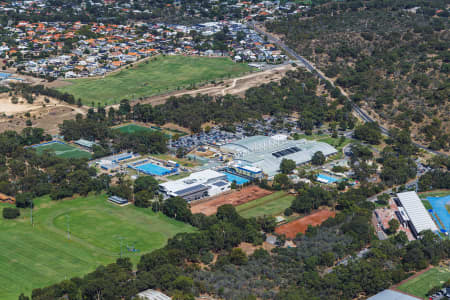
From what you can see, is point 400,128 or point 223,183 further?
point 400,128

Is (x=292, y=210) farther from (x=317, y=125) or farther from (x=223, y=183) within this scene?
(x=317, y=125)

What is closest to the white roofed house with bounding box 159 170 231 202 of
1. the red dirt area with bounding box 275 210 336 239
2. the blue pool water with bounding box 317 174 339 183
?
the red dirt area with bounding box 275 210 336 239

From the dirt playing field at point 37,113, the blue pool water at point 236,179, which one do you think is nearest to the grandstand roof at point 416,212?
the blue pool water at point 236,179

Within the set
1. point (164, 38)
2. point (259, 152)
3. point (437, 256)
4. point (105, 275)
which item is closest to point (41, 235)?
point (105, 275)

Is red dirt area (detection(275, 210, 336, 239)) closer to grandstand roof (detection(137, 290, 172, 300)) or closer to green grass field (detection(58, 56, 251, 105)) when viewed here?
grandstand roof (detection(137, 290, 172, 300))

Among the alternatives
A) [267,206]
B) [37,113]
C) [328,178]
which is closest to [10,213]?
[267,206]

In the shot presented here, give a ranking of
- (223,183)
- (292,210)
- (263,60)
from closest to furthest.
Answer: (292,210)
(223,183)
(263,60)

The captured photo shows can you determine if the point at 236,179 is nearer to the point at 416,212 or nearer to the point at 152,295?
the point at 416,212
